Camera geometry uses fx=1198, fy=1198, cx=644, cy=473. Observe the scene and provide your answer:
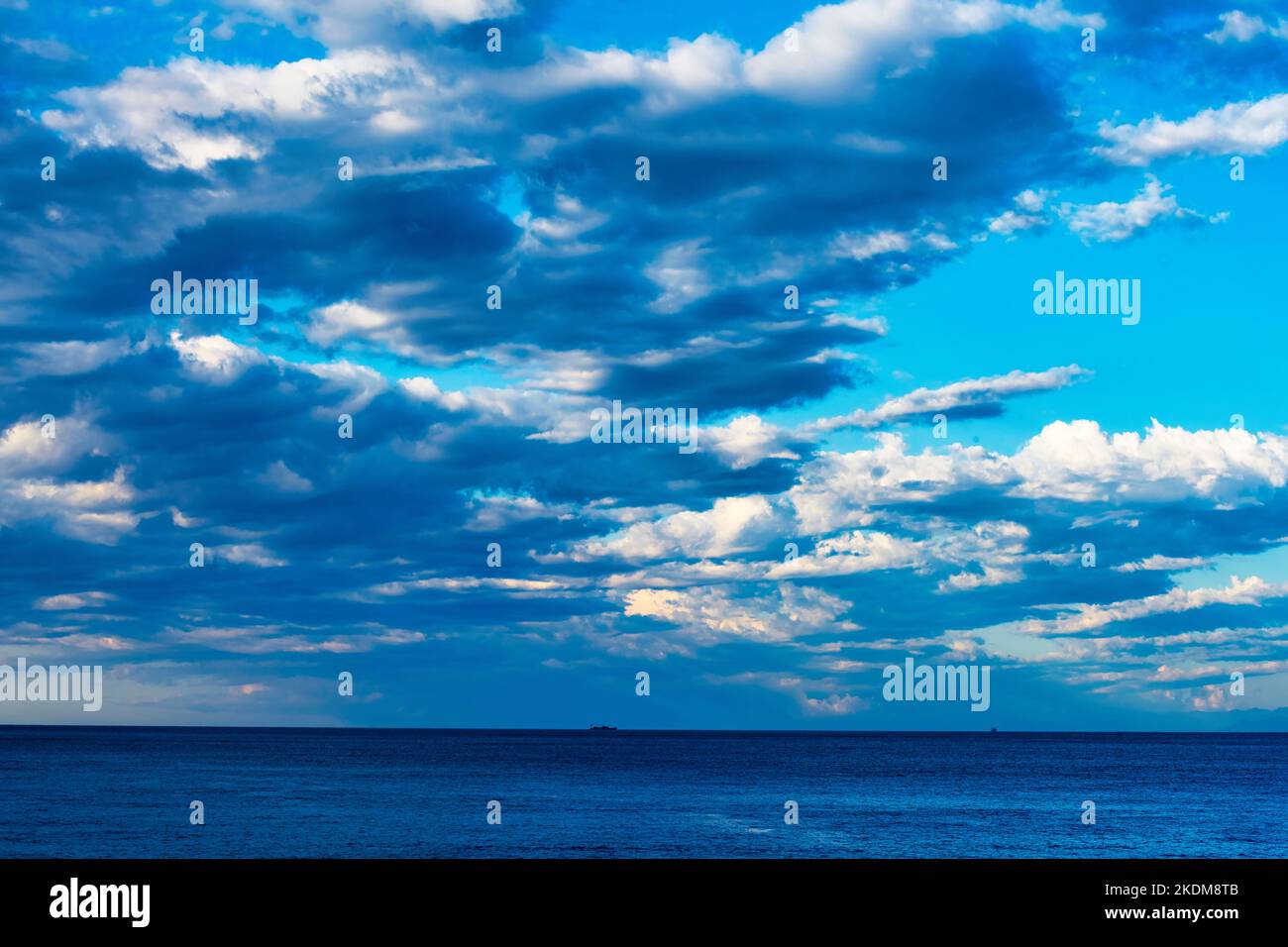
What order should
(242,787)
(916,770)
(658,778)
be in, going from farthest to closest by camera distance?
(916,770), (658,778), (242,787)

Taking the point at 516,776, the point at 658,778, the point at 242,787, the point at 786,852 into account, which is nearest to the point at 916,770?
the point at 658,778
